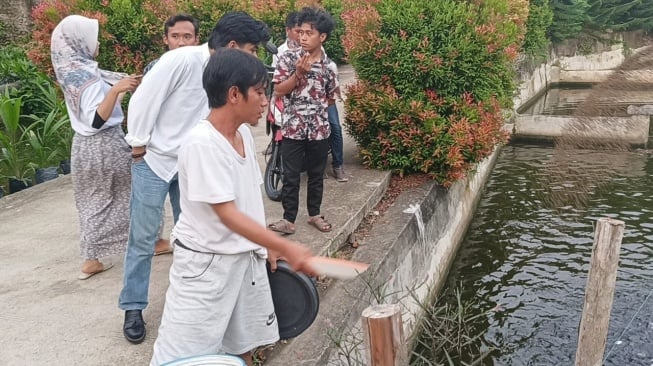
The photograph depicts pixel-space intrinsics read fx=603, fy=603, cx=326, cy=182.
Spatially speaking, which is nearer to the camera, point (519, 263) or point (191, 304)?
point (191, 304)

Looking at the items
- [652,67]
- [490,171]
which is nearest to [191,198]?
[652,67]

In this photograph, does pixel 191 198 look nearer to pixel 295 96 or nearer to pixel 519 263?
pixel 295 96

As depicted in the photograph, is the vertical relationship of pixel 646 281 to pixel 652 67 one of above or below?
below

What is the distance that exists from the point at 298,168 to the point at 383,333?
2.40m

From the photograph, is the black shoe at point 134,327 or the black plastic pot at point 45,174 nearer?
the black shoe at point 134,327

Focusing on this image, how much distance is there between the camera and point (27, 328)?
3477 mm

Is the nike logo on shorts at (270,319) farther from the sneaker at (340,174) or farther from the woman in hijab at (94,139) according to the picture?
the sneaker at (340,174)

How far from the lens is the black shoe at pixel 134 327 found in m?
3.22

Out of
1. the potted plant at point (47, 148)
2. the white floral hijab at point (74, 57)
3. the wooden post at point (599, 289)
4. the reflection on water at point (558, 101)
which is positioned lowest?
the reflection on water at point (558, 101)

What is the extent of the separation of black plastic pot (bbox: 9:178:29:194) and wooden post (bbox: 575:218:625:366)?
5748mm

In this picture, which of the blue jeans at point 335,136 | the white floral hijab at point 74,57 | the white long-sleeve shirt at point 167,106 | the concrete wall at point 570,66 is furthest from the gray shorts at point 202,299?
the concrete wall at point 570,66

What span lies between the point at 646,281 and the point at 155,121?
5518 mm

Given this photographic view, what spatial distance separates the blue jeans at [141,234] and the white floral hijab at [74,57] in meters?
0.67

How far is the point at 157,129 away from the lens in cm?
327
